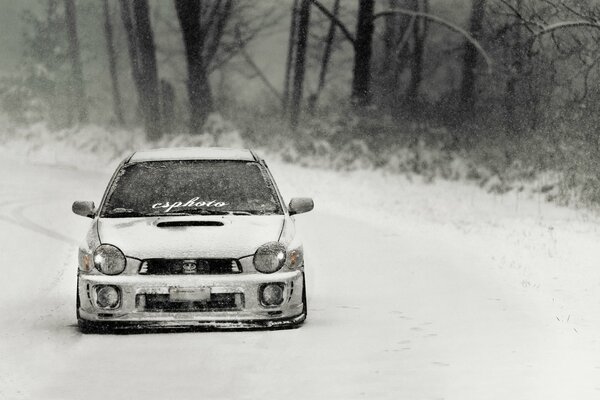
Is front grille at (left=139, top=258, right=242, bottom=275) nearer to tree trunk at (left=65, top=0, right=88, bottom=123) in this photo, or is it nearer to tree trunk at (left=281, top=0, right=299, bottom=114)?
tree trunk at (left=281, top=0, right=299, bottom=114)

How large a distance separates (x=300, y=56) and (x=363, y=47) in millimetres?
7953

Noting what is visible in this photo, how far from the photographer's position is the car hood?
9.11 meters

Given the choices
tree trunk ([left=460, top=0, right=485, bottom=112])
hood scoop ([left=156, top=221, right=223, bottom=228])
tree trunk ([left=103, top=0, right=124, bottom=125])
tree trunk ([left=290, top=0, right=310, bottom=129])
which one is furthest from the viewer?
tree trunk ([left=103, top=0, right=124, bottom=125])

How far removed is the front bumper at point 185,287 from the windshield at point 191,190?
37.5 inches

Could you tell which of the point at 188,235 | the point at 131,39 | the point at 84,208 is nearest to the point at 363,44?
the point at 131,39

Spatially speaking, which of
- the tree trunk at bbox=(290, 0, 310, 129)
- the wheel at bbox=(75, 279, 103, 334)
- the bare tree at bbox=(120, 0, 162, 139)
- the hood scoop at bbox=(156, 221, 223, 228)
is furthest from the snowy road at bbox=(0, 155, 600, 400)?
the tree trunk at bbox=(290, 0, 310, 129)

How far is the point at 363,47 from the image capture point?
35.8 metres

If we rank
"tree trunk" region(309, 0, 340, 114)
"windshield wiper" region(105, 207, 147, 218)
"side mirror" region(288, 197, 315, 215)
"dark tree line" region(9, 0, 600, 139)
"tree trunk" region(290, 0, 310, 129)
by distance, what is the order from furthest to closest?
"tree trunk" region(309, 0, 340, 114)
"tree trunk" region(290, 0, 310, 129)
"dark tree line" region(9, 0, 600, 139)
"side mirror" region(288, 197, 315, 215)
"windshield wiper" region(105, 207, 147, 218)

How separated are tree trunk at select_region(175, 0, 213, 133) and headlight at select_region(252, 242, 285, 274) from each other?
2968cm

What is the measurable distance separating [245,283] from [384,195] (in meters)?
17.4

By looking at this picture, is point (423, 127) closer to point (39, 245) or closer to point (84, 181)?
point (84, 181)

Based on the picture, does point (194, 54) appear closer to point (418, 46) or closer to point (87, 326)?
point (418, 46)

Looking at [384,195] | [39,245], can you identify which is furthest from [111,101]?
[39,245]

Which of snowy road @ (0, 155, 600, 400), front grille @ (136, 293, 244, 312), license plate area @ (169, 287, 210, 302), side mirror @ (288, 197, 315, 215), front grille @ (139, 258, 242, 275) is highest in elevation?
side mirror @ (288, 197, 315, 215)
